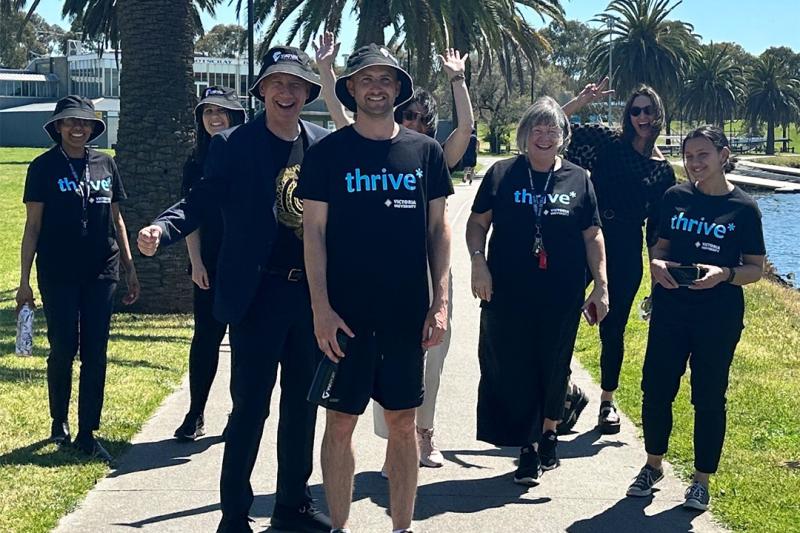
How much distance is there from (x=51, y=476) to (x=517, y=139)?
303cm

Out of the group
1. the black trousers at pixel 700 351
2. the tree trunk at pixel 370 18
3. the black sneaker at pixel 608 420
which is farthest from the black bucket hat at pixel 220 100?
the tree trunk at pixel 370 18

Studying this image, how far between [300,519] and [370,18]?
2169 centimetres

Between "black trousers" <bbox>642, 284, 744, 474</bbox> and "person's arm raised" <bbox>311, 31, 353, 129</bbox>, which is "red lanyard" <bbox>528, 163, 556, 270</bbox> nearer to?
"black trousers" <bbox>642, 284, 744, 474</bbox>

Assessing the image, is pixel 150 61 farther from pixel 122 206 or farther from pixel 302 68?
pixel 302 68

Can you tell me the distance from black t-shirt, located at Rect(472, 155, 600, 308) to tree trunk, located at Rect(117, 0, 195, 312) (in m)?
6.37

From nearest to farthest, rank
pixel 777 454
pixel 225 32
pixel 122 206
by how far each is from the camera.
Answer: pixel 777 454 < pixel 122 206 < pixel 225 32

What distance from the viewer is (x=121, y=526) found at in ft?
16.1

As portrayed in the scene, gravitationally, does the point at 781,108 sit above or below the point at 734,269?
above

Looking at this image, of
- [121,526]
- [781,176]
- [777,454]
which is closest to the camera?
[121,526]

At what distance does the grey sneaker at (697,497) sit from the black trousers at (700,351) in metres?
0.09

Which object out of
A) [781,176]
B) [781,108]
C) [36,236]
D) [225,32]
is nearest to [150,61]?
[36,236]

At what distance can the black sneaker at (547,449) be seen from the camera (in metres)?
5.90

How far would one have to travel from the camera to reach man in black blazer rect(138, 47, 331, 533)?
4664mm

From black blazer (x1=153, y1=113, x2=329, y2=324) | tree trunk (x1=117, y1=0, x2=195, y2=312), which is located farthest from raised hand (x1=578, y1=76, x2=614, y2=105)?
tree trunk (x1=117, y1=0, x2=195, y2=312)
